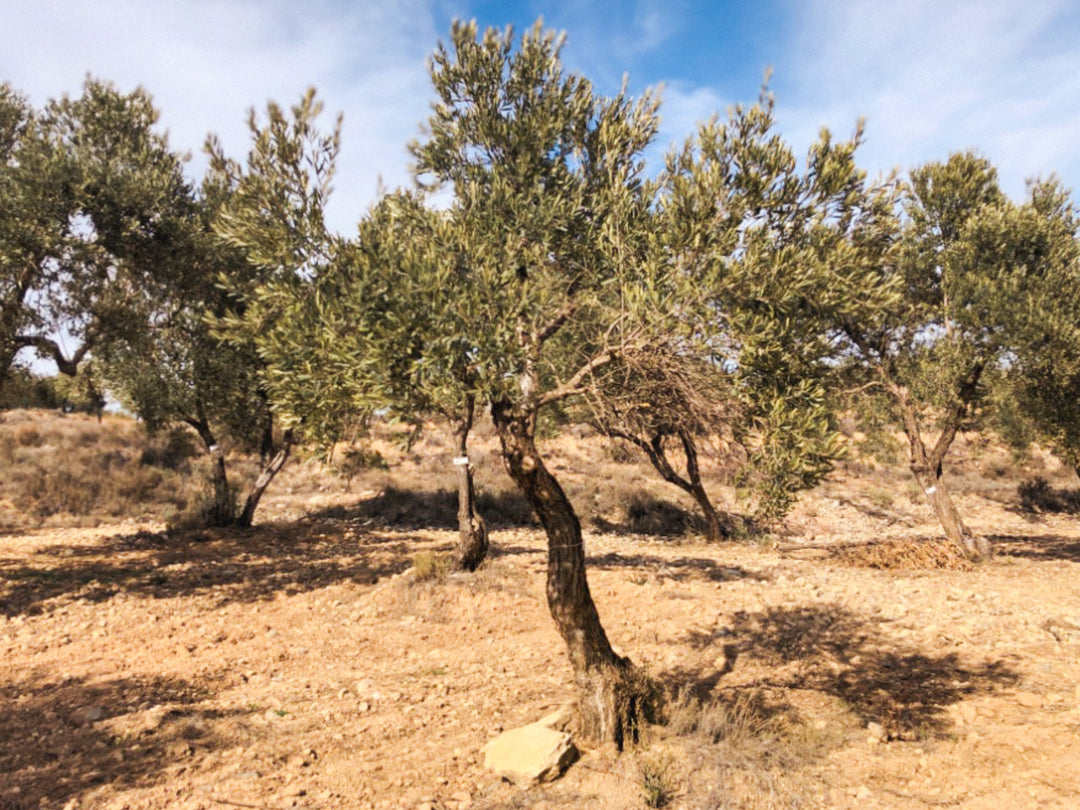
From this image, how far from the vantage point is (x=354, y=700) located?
878 centimetres

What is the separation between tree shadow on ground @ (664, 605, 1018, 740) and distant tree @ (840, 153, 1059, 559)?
604cm

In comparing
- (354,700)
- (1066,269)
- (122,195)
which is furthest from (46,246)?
(1066,269)

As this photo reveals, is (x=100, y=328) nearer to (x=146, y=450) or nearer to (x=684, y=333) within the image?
(x=684, y=333)

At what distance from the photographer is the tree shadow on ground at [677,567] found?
51.8ft

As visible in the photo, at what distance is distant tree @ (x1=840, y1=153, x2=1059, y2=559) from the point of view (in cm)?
1438

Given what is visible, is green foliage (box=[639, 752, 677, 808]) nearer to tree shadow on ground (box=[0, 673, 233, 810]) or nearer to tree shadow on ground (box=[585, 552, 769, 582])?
tree shadow on ground (box=[0, 673, 233, 810])

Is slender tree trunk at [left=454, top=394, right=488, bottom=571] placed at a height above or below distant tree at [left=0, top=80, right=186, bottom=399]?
below

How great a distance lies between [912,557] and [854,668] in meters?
9.48

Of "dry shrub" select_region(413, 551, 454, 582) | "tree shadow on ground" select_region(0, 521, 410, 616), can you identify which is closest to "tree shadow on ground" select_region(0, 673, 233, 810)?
"tree shadow on ground" select_region(0, 521, 410, 616)

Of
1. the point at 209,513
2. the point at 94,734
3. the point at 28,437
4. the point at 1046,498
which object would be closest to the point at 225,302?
the point at 209,513

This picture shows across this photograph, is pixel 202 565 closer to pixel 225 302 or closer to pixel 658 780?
pixel 225 302

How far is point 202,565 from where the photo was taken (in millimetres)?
16266

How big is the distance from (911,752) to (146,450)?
35111 mm

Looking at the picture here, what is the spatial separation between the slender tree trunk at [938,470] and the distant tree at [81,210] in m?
18.4
